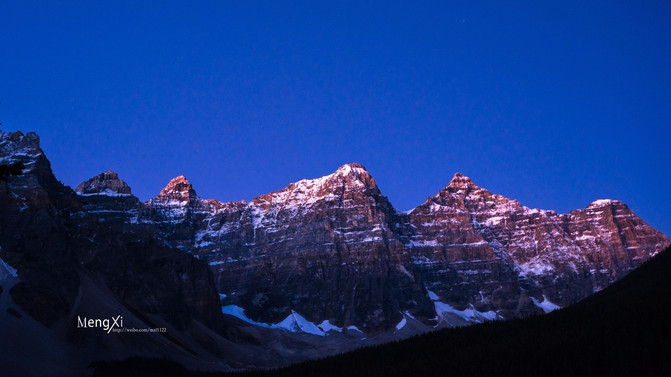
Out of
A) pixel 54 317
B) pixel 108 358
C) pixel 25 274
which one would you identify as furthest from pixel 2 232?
pixel 108 358

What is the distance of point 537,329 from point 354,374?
13.4 m

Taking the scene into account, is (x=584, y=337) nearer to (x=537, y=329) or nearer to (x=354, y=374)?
(x=537, y=329)

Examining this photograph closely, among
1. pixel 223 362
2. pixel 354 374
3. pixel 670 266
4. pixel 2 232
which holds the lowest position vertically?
pixel 223 362

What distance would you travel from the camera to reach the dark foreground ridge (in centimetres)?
3832

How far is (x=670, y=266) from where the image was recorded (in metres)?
62.2

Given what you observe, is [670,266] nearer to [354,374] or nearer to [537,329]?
[537,329]

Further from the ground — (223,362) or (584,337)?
(584,337)

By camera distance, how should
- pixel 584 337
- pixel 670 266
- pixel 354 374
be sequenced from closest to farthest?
pixel 584 337, pixel 354 374, pixel 670 266

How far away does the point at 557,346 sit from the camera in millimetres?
42875

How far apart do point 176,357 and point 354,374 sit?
381 feet

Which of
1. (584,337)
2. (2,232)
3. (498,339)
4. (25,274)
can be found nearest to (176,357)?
(25,274)

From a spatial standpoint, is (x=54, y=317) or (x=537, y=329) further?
(x=54, y=317)

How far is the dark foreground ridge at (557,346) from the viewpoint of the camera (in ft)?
126

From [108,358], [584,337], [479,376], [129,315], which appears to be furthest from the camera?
[129,315]
